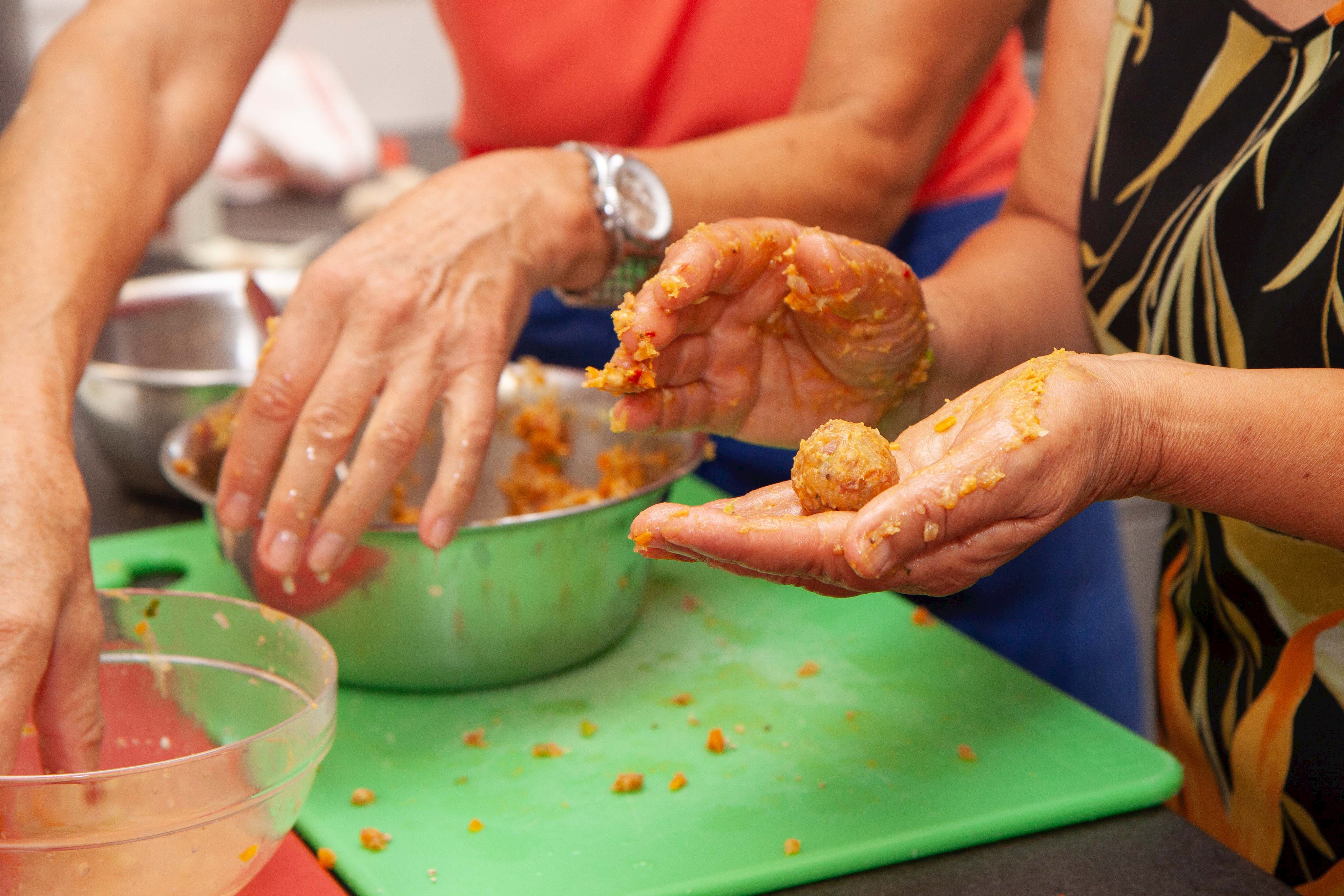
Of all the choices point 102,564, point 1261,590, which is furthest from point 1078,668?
point 102,564

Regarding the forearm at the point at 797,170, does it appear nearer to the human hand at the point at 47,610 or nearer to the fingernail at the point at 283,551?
the fingernail at the point at 283,551

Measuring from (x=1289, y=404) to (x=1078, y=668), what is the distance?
2.78ft

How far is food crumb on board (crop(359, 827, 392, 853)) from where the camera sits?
2.90 ft

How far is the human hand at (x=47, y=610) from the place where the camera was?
792mm

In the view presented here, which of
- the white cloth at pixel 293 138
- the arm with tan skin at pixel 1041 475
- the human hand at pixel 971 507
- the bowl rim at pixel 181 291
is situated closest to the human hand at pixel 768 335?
the arm with tan skin at pixel 1041 475

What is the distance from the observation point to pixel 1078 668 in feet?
4.92

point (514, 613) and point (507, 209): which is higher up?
point (507, 209)

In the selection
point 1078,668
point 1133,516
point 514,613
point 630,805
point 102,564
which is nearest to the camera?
point 630,805

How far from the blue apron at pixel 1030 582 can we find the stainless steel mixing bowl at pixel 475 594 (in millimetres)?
400

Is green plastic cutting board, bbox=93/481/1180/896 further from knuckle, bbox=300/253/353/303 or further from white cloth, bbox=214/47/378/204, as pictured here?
white cloth, bbox=214/47/378/204

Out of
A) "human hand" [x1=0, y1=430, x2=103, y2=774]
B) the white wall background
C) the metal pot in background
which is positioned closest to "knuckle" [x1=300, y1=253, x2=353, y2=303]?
"human hand" [x1=0, y1=430, x2=103, y2=774]

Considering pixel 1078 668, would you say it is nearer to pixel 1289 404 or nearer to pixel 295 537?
pixel 1289 404

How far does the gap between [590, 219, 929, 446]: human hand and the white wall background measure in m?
3.24

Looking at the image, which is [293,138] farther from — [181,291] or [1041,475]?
[1041,475]
